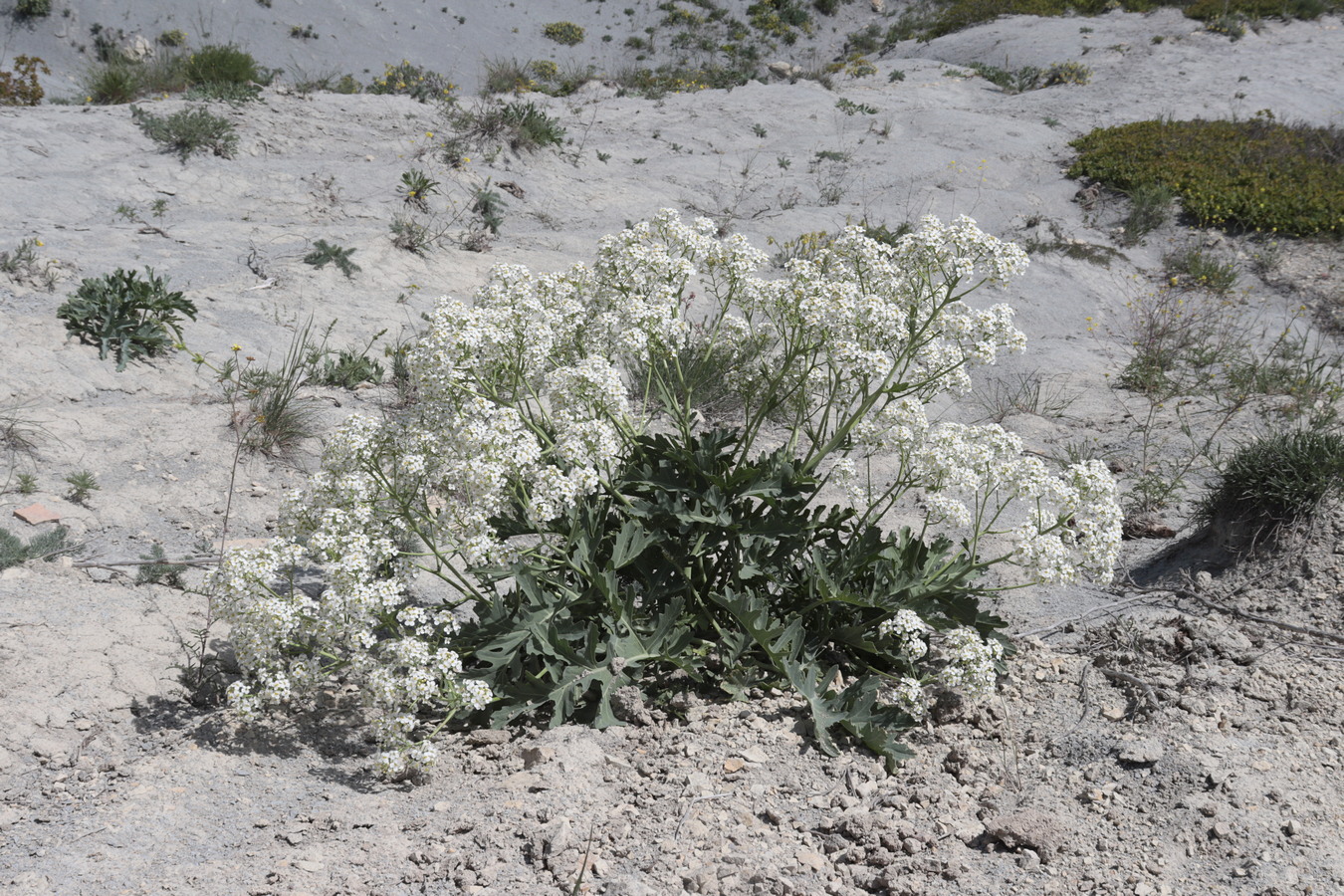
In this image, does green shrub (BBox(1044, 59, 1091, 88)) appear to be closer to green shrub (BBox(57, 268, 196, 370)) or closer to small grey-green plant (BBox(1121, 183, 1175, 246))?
small grey-green plant (BBox(1121, 183, 1175, 246))

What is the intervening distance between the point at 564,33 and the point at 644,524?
29.8 m

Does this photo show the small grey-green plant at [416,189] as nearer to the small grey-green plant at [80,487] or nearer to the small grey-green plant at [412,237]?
the small grey-green plant at [412,237]

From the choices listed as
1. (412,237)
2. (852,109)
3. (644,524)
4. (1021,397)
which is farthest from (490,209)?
(852,109)

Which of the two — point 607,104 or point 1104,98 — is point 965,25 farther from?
point 607,104

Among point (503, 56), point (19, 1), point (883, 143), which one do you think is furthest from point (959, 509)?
point (19, 1)

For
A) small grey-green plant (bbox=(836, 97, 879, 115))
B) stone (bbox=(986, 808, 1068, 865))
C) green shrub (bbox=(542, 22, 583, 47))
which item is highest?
green shrub (bbox=(542, 22, 583, 47))

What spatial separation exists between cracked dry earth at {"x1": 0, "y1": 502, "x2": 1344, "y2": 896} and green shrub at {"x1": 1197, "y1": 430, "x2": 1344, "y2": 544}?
625 mm

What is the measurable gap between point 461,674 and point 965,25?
25366 mm

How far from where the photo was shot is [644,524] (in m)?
3.84

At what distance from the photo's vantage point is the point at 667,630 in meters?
3.63

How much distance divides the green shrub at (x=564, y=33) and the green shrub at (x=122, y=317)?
26.0 metres

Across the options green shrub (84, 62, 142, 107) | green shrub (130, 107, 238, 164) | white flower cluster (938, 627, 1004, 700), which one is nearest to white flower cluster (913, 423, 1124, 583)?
white flower cluster (938, 627, 1004, 700)

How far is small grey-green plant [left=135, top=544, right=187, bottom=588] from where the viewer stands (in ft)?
14.2

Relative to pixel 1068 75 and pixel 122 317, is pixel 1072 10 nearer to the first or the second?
pixel 1068 75
